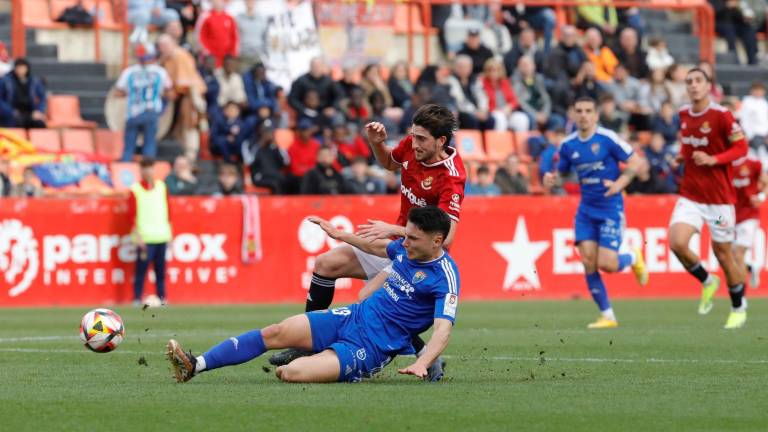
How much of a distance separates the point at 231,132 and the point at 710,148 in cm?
1051

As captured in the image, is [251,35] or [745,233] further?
[251,35]

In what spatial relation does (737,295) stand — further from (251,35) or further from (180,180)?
(251,35)

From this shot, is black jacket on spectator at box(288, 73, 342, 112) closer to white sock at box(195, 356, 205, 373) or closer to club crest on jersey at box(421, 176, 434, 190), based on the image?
club crest on jersey at box(421, 176, 434, 190)

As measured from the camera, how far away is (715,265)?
24281 mm

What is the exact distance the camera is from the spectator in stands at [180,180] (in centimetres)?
2333

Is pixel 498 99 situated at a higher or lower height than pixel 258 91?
lower

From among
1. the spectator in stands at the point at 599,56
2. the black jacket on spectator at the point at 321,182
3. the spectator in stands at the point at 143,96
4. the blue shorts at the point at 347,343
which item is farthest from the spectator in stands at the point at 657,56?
the blue shorts at the point at 347,343

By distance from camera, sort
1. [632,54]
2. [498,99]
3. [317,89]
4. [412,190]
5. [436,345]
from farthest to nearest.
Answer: [632,54]
[498,99]
[317,89]
[412,190]
[436,345]

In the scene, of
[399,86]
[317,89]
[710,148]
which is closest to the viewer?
[710,148]

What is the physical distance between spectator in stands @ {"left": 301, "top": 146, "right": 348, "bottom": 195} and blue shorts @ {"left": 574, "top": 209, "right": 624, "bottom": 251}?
735cm

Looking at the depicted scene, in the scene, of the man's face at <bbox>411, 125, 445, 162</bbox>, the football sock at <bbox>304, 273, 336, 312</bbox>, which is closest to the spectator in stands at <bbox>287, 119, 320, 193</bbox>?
the football sock at <bbox>304, 273, 336, 312</bbox>

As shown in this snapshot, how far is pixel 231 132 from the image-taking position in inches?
971

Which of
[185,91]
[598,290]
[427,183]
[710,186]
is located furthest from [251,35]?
[427,183]

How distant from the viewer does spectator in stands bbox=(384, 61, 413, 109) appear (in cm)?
2670
